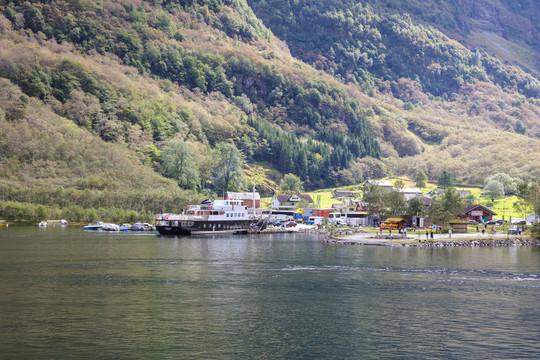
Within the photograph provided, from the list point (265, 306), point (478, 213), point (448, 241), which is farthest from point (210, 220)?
point (265, 306)

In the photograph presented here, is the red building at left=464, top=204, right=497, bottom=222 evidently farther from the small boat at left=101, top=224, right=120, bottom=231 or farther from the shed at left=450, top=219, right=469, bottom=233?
the small boat at left=101, top=224, right=120, bottom=231

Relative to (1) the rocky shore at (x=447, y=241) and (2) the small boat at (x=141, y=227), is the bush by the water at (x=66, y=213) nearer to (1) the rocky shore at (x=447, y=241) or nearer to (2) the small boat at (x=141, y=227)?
(2) the small boat at (x=141, y=227)

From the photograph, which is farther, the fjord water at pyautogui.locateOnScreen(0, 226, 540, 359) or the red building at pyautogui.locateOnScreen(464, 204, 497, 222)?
the red building at pyautogui.locateOnScreen(464, 204, 497, 222)

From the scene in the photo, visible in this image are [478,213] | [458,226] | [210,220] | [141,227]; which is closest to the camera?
[458,226]

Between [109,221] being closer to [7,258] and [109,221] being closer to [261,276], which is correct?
[7,258]

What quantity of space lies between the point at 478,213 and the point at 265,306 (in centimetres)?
10859

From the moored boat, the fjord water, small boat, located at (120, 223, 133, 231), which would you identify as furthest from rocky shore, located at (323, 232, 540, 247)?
small boat, located at (120, 223, 133, 231)

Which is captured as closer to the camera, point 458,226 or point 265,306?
point 265,306

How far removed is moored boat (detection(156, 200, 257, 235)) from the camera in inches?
5221

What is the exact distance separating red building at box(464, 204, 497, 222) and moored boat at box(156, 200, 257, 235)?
165ft

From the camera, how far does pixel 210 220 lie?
138000 mm

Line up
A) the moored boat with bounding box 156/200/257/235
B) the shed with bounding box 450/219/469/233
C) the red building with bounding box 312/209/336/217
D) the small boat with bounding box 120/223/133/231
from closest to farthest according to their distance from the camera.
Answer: the shed with bounding box 450/219/469/233 → the moored boat with bounding box 156/200/257/235 → the small boat with bounding box 120/223/133/231 → the red building with bounding box 312/209/336/217

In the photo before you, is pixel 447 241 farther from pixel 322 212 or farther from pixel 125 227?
pixel 322 212

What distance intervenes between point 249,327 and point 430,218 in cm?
9168
